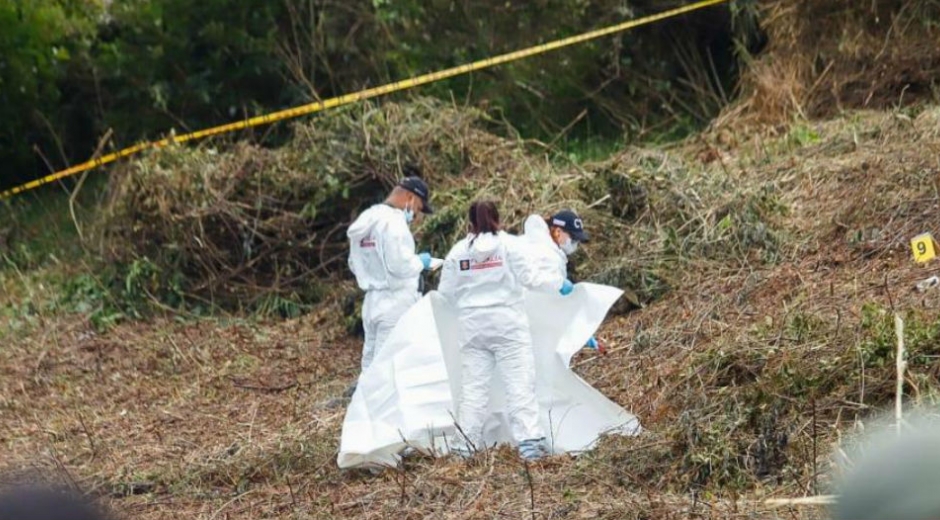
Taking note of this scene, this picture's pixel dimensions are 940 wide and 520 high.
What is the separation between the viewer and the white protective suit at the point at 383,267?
9.59m

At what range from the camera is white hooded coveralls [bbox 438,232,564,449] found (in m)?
8.52

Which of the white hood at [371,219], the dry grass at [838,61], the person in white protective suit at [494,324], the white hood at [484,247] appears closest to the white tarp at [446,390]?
the person in white protective suit at [494,324]

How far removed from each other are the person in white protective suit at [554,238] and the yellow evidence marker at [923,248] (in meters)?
2.04

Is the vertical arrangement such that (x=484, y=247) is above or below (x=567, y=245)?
above

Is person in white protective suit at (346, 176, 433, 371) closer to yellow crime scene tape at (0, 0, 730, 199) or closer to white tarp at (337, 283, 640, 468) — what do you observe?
white tarp at (337, 283, 640, 468)

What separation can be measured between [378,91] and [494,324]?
7338mm

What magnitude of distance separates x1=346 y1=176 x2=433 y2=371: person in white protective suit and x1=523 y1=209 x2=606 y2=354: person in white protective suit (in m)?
0.79

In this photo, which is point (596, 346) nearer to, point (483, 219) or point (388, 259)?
point (483, 219)

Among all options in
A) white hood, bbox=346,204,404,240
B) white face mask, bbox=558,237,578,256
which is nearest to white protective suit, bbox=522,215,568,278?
white face mask, bbox=558,237,578,256

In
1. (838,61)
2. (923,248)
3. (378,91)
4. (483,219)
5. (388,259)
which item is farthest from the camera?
(378,91)

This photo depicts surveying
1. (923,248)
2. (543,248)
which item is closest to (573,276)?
(923,248)

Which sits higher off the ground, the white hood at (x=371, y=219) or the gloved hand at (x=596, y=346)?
the white hood at (x=371, y=219)

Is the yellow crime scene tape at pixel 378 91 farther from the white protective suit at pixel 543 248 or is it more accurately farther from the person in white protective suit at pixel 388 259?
the white protective suit at pixel 543 248

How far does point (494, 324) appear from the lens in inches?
335
